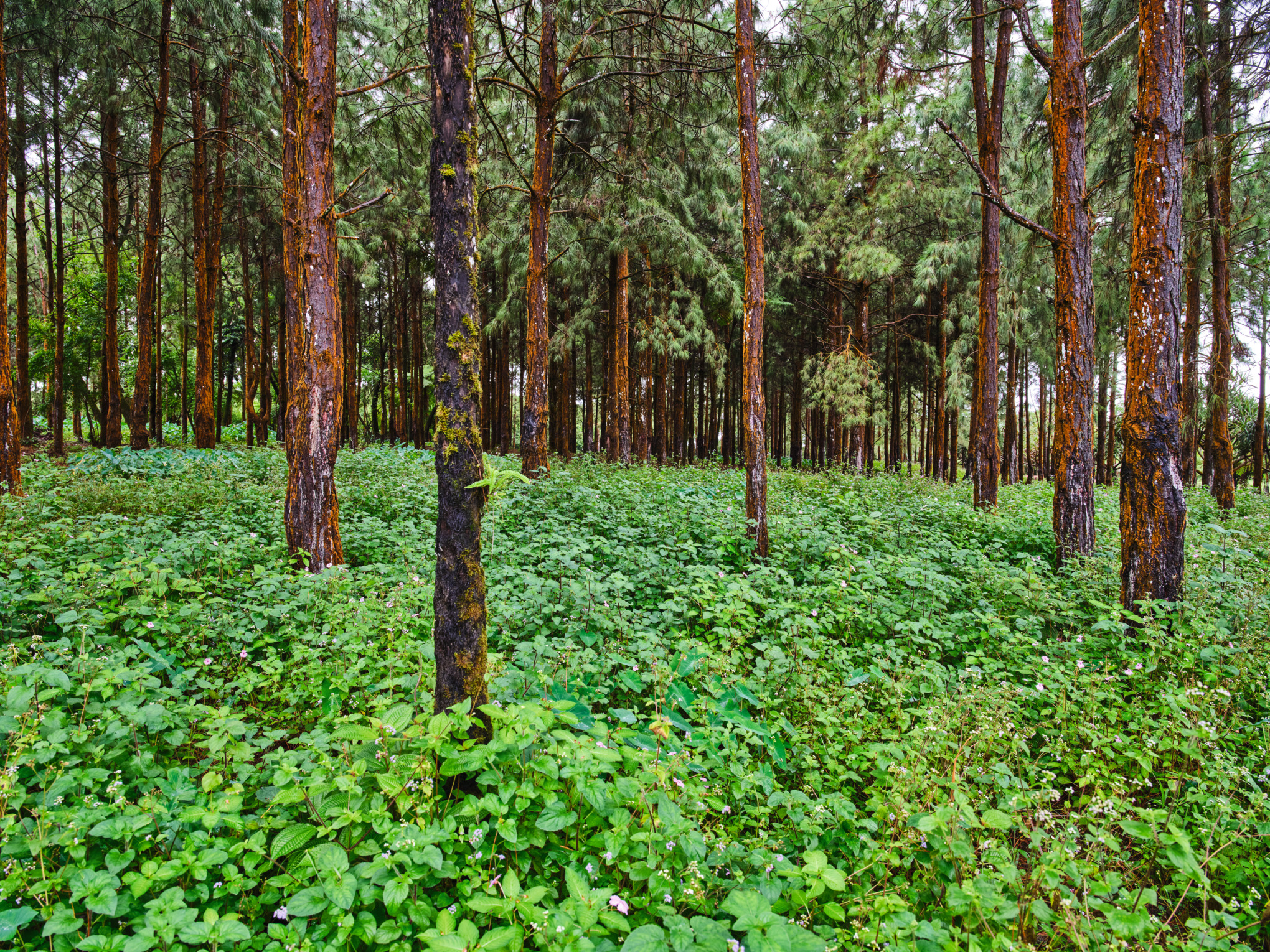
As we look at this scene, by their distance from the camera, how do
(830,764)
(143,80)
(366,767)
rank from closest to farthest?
(366,767) < (830,764) < (143,80)

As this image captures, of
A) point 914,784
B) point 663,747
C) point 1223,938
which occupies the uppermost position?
point 663,747

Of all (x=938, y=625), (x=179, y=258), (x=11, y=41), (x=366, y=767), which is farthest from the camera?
(x=179, y=258)

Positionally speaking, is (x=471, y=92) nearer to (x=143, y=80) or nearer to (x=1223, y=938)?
(x=1223, y=938)

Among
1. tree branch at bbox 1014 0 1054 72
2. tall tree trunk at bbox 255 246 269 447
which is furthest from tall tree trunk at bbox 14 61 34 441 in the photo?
tree branch at bbox 1014 0 1054 72

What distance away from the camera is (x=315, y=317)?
595cm

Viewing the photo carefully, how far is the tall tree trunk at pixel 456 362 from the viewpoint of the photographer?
251 cm

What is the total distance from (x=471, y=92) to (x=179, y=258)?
86.3ft

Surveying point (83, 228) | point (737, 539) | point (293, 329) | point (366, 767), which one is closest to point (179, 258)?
point (83, 228)

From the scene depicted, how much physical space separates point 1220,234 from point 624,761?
55.4 feet

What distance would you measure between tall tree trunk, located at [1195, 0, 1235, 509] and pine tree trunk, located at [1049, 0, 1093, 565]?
309 inches

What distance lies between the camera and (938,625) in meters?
4.57

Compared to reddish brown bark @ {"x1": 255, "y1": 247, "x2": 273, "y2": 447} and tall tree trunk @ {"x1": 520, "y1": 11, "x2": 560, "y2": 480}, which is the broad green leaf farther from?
reddish brown bark @ {"x1": 255, "y1": 247, "x2": 273, "y2": 447}

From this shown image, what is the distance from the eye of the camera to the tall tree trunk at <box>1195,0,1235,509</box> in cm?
1191

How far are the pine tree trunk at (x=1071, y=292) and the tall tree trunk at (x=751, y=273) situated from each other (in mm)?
3357
